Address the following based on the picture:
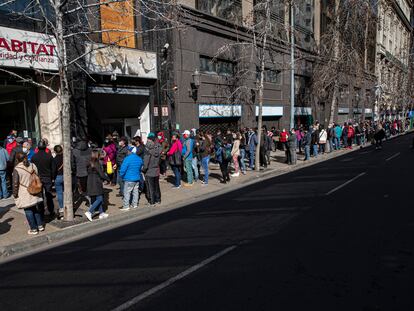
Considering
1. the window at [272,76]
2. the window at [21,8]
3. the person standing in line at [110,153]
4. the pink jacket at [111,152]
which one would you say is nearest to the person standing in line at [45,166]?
the person standing in line at [110,153]

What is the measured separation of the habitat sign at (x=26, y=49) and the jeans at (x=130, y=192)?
14.1ft

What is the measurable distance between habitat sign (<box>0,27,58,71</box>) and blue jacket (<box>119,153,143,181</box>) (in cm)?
395

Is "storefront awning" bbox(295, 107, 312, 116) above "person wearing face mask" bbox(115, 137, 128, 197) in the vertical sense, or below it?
above

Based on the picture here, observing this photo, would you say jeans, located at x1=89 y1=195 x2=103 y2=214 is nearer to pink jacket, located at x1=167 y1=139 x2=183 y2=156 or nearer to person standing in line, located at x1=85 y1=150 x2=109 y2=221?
person standing in line, located at x1=85 y1=150 x2=109 y2=221

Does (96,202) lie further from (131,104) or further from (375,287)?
(131,104)

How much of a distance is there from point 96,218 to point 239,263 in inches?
169

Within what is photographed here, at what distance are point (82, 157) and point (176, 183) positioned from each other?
3.66 meters

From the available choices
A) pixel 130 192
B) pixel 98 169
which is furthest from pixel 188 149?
pixel 98 169

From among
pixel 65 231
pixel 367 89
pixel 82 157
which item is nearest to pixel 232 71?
pixel 82 157

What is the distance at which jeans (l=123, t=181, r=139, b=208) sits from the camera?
8586 mm

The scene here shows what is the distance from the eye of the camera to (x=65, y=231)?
7016 millimetres

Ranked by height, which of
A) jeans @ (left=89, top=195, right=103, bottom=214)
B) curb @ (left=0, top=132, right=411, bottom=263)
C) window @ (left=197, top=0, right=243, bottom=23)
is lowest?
curb @ (left=0, top=132, right=411, bottom=263)

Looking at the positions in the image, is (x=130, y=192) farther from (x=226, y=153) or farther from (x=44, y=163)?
(x=226, y=153)

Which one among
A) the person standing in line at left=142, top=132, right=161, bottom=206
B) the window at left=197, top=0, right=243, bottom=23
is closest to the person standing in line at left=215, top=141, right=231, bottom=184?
the person standing in line at left=142, top=132, right=161, bottom=206
